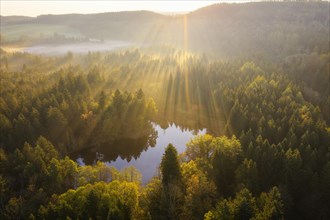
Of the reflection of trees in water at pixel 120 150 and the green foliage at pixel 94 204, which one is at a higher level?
the green foliage at pixel 94 204

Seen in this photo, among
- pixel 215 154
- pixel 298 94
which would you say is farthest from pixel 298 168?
pixel 298 94

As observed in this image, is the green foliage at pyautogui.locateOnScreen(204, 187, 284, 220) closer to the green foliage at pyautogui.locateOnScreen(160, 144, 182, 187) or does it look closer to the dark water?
the green foliage at pyautogui.locateOnScreen(160, 144, 182, 187)

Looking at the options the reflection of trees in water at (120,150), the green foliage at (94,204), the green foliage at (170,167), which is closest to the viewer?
the green foliage at (94,204)

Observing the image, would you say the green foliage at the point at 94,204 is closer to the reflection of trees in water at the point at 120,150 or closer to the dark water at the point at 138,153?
the dark water at the point at 138,153

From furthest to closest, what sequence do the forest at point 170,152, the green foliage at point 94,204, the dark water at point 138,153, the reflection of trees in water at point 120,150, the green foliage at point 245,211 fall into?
the reflection of trees in water at point 120,150 → the dark water at point 138,153 → the forest at point 170,152 → the green foliage at point 94,204 → the green foliage at point 245,211

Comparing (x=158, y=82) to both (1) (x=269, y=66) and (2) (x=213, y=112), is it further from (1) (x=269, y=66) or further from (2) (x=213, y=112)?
(1) (x=269, y=66)

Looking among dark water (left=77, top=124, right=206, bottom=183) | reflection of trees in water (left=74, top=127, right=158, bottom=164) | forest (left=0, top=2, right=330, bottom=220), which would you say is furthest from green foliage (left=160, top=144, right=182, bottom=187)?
reflection of trees in water (left=74, top=127, right=158, bottom=164)

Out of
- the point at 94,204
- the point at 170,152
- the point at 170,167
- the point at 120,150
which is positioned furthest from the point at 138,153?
the point at 94,204

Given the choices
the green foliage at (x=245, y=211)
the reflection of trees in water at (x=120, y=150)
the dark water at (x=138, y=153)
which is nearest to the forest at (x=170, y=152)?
the green foliage at (x=245, y=211)
